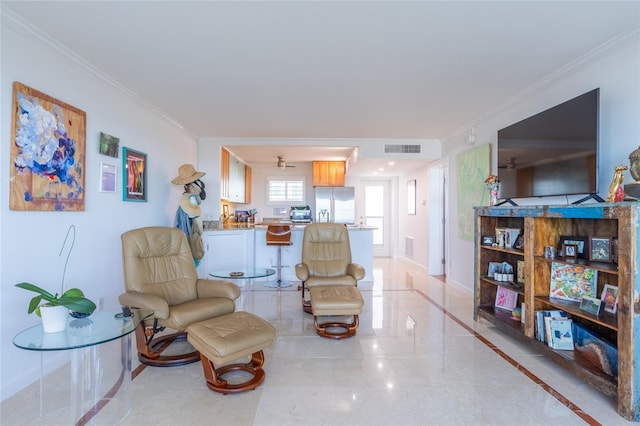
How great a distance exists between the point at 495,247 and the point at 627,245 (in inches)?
53.9

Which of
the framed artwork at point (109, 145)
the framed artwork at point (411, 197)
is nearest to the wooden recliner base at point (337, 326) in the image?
the framed artwork at point (109, 145)

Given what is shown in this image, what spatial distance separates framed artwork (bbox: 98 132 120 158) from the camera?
289 centimetres

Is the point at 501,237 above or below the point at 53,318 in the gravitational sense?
above

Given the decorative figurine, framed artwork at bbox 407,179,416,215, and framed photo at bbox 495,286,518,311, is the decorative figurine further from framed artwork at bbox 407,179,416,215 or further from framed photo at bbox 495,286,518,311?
framed artwork at bbox 407,179,416,215

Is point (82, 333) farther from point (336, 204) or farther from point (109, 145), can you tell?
point (336, 204)

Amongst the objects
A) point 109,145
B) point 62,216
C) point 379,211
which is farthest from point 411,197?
point 62,216

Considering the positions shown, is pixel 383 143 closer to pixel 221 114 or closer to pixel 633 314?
pixel 221 114

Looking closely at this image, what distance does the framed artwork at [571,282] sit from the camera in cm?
236

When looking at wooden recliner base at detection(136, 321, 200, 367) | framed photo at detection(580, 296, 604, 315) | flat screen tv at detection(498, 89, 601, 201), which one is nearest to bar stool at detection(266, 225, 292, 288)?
wooden recliner base at detection(136, 321, 200, 367)

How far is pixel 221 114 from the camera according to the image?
4070 mm

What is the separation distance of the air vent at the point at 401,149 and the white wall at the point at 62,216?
3.48 metres

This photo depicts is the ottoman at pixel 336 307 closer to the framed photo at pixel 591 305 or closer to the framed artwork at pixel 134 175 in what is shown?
the framed photo at pixel 591 305

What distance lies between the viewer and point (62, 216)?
2439mm

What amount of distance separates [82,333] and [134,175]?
211cm
